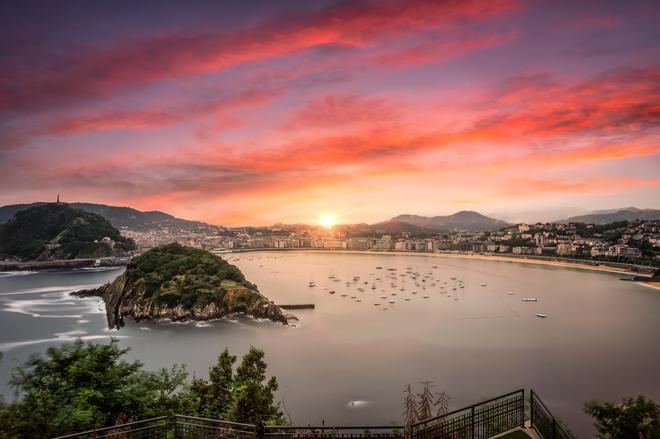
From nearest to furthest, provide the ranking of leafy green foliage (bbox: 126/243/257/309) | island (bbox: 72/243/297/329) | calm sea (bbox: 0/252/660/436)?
calm sea (bbox: 0/252/660/436) → island (bbox: 72/243/297/329) → leafy green foliage (bbox: 126/243/257/309)

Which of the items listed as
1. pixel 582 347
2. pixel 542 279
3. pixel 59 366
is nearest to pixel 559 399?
pixel 582 347

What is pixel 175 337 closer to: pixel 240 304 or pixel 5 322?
pixel 240 304

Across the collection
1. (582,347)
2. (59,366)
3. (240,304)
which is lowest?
(582,347)

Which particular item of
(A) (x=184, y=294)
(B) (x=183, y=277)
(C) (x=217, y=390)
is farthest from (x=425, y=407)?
(B) (x=183, y=277)

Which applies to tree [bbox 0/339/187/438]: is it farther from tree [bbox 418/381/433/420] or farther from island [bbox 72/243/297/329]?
island [bbox 72/243/297/329]

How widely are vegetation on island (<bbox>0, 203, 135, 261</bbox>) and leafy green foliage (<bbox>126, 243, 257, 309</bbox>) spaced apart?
54.3 m

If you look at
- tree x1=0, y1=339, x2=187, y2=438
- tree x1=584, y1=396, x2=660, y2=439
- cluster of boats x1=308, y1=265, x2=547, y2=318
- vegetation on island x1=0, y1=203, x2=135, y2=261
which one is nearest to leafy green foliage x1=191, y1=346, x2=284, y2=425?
tree x1=0, y1=339, x2=187, y2=438

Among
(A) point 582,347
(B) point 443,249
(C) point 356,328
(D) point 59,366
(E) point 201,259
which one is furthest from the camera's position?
(B) point 443,249

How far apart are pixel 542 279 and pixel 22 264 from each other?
9110cm

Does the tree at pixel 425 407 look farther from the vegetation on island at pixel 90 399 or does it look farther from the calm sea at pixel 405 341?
the vegetation on island at pixel 90 399

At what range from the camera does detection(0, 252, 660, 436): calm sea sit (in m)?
18.1

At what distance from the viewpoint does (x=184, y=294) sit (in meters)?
34.3

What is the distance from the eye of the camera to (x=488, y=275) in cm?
6475

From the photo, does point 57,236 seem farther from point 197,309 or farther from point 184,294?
point 197,309
